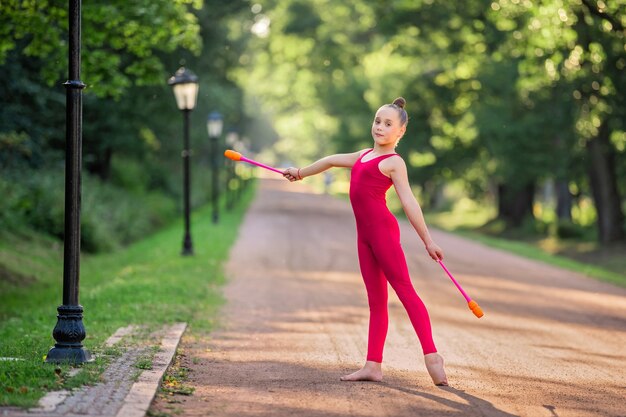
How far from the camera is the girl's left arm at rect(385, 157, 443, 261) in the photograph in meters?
7.40

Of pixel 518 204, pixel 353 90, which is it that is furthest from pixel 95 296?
pixel 353 90

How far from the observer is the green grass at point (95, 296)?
7.17m

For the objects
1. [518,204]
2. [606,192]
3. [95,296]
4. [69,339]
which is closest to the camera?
[69,339]

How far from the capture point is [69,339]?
Result: 25.8ft

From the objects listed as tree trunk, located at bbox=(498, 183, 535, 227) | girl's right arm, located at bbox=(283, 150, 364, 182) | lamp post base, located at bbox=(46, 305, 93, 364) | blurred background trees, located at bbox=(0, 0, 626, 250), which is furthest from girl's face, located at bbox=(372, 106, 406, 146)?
tree trunk, located at bbox=(498, 183, 535, 227)

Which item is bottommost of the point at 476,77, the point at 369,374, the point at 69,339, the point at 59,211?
the point at 369,374

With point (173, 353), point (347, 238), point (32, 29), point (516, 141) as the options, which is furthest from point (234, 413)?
point (516, 141)

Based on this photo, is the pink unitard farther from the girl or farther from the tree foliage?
the tree foliage

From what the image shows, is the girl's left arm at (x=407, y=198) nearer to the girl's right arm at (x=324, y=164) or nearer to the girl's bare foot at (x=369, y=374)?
the girl's right arm at (x=324, y=164)

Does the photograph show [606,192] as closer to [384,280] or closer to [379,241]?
[384,280]

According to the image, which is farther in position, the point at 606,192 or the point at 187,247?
the point at 606,192

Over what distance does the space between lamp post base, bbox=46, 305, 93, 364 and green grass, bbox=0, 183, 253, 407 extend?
0.12 meters

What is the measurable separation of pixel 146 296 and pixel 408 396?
6.66m

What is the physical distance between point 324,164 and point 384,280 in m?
1.02
